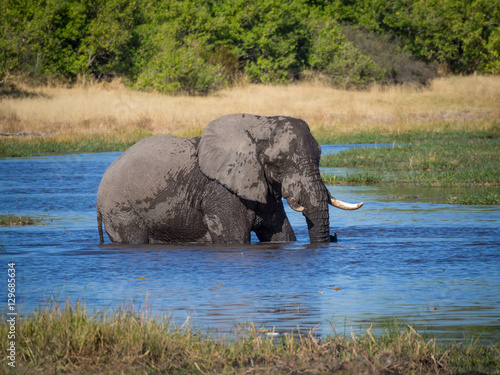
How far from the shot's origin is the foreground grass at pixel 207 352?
15.2 ft

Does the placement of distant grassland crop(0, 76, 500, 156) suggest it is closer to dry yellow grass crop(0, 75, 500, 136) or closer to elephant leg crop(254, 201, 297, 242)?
dry yellow grass crop(0, 75, 500, 136)

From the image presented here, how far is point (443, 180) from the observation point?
603 inches

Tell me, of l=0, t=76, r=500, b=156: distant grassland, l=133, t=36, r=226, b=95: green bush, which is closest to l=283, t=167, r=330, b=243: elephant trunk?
l=0, t=76, r=500, b=156: distant grassland

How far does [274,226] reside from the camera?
952 centimetres

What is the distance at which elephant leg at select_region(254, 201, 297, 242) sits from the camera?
30.9 feet

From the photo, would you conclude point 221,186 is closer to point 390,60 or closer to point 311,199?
point 311,199

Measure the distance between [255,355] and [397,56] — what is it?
43.0 metres

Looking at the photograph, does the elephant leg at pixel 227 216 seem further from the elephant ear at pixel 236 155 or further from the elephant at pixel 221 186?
the elephant ear at pixel 236 155

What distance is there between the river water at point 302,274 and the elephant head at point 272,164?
0.54m

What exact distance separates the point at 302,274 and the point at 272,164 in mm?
1659

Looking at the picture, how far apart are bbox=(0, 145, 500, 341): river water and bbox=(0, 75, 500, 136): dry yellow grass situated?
1467 centimetres

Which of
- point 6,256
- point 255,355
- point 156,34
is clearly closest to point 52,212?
point 6,256

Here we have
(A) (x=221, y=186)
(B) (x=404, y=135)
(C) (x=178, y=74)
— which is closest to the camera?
(A) (x=221, y=186)

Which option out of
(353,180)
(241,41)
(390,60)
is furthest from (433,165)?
(241,41)
